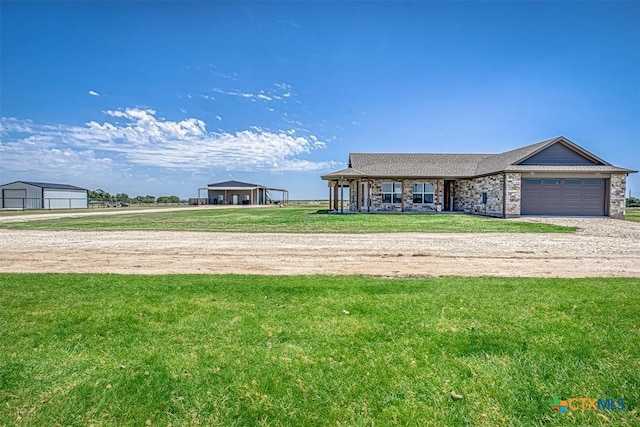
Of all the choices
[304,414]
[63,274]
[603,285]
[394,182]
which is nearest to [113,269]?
[63,274]

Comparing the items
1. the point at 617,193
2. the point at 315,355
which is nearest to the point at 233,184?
the point at 617,193

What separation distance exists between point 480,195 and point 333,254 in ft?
69.5

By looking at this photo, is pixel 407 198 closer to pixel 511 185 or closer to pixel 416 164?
pixel 416 164

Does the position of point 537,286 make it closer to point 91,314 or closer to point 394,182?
point 91,314

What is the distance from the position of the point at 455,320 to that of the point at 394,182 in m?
24.8

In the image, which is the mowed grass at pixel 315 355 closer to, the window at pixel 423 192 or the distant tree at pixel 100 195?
the window at pixel 423 192

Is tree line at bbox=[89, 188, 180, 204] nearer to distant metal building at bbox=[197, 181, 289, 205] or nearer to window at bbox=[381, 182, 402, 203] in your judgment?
distant metal building at bbox=[197, 181, 289, 205]

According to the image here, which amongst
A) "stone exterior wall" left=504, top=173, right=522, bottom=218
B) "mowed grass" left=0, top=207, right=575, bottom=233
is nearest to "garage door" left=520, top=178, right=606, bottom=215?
"stone exterior wall" left=504, top=173, right=522, bottom=218

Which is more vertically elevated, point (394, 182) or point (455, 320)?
point (394, 182)

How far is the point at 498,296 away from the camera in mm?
5066

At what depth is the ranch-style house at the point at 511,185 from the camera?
2289 cm

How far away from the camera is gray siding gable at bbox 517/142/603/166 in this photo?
2400 centimetres

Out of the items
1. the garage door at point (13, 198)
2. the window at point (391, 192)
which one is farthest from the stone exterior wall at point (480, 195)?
the garage door at point (13, 198)

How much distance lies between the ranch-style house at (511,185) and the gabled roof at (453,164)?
6cm
